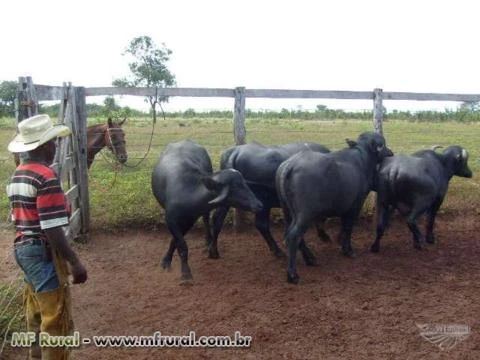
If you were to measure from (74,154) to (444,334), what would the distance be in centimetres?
569

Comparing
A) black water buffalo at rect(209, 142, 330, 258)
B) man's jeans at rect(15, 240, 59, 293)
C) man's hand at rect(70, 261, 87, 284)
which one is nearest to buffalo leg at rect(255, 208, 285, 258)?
black water buffalo at rect(209, 142, 330, 258)

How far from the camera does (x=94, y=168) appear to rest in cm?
1272

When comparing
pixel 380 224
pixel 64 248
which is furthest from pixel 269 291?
pixel 64 248

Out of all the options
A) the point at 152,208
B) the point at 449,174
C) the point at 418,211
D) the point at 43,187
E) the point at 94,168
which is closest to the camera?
the point at 43,187

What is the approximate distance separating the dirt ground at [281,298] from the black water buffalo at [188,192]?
0.65 meters

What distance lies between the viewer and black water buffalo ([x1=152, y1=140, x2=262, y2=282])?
6.09 metres

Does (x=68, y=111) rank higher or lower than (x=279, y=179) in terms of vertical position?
higher

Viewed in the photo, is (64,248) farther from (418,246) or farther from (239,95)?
(418,246)

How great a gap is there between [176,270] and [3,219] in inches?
151

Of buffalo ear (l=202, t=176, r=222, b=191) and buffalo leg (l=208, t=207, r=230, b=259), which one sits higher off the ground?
buffalo ear (l=202, t=176, r=222, b=191)

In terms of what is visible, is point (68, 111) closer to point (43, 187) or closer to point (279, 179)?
point (279, 179)

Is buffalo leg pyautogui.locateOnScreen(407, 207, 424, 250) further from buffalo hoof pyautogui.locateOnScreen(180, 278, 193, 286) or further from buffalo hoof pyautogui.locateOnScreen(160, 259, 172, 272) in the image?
buffalo hoof pyautogui.locateOnScreen(160, 259, 172, 272)

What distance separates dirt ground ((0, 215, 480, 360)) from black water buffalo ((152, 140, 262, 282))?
0.65m

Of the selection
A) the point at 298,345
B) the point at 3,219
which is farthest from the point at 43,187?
the point at 3,219
